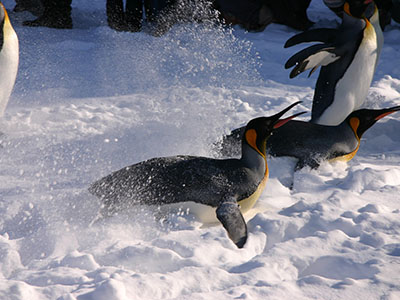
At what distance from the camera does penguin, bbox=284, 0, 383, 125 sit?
338 centimetres

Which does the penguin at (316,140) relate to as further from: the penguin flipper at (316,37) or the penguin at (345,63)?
the penguin flipper at (316,37)

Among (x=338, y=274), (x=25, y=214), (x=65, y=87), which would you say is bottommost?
(x=65, y=87)

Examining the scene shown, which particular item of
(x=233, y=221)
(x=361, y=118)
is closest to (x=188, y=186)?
(x=233, y=221)

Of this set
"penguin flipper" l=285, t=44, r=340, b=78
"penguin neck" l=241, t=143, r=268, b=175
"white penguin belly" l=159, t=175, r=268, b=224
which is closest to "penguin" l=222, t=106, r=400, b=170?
"penguin flipper" l=285, t=44, r=340, b=78

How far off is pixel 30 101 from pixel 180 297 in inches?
110

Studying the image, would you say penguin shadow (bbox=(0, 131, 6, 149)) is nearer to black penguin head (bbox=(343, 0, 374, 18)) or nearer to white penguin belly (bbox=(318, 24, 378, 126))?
white penguin belly (bbox=(318, 24, 378, 126))

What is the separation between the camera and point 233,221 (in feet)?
6.50

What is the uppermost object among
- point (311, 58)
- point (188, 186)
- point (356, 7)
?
point (356, 7)

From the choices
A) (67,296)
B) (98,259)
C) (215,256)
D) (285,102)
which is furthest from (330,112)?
(67,296)

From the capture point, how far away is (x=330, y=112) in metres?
3.44

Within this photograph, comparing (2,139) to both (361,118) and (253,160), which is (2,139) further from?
(361,118)

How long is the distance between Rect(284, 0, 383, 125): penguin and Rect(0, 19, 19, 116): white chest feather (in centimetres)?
176

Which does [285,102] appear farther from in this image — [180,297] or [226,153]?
[180,297]

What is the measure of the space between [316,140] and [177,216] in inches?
42.8
